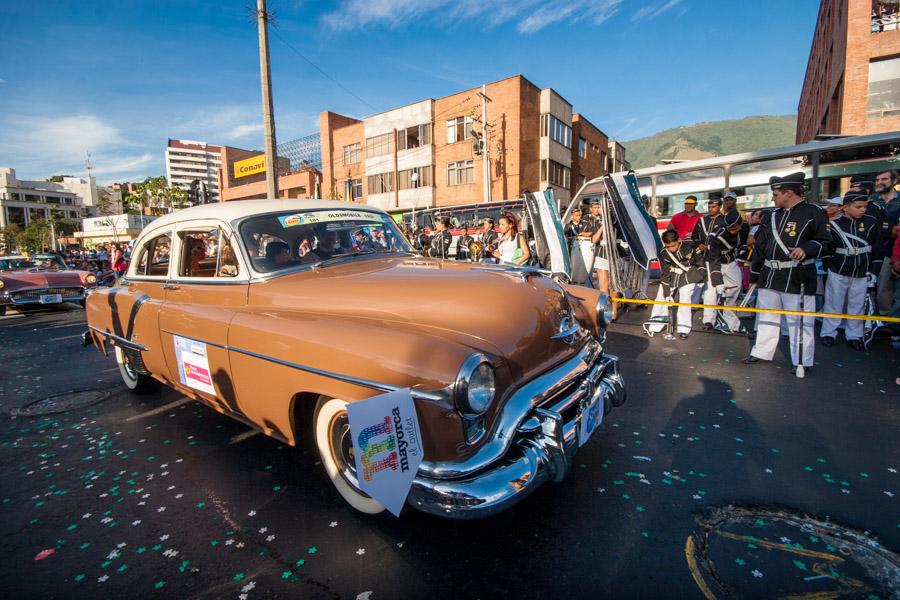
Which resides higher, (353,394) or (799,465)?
(353,394)

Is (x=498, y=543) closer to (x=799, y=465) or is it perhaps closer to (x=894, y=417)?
(x=799, y=465)

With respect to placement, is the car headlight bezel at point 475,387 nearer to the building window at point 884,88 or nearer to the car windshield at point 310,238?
the car windshield at point 310,238

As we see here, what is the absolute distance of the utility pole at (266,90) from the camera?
34.7ft

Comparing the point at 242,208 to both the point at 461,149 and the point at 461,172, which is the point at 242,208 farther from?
the point at 461,149

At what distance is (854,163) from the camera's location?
8.86 meters

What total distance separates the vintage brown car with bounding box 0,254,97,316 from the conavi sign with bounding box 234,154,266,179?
40.6 meters

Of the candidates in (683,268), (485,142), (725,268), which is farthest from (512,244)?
(485,142)

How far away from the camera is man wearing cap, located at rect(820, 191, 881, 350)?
527cm

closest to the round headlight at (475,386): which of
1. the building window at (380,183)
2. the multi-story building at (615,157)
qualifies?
the building window at (380,183)

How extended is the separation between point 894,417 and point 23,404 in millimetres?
7637

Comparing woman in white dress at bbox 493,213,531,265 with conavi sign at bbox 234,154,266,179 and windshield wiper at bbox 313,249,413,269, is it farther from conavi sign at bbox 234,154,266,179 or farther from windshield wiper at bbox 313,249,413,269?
conavi sign at bbox 234,154,266,179

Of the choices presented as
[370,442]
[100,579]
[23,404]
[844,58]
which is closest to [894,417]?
[370,442]

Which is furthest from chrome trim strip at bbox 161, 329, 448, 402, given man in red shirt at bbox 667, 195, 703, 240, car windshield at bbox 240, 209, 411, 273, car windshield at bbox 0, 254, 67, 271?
car windshield at bbox 0, 254, 67, 271

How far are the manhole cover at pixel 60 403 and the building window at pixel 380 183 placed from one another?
31240 millimetres
